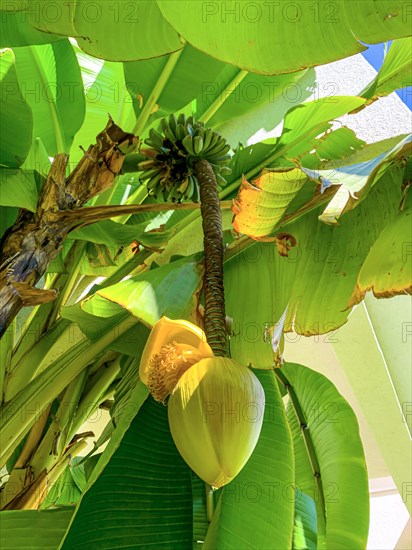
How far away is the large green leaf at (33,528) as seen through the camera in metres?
0.50

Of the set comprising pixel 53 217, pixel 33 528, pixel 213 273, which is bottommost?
pixel 33 528

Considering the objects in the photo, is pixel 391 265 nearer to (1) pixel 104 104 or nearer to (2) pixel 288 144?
(2) pixel 288 144

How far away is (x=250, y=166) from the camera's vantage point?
889 millimetres

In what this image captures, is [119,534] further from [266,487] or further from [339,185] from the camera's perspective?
[339,185]

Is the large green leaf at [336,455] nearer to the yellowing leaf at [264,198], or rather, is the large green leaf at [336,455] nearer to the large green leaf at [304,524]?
the large green leaf at [304,524]

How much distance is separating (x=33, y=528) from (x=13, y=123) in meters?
0.43

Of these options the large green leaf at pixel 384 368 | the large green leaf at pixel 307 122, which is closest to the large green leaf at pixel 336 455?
the large green leaf at pixel 307 122

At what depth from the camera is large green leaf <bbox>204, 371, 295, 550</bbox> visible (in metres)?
0.48

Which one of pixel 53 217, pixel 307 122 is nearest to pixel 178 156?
pixel 53 217

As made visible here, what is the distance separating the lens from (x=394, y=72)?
2.53 feet

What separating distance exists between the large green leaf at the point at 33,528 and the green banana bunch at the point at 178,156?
0.37m

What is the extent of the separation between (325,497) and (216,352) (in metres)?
0.36

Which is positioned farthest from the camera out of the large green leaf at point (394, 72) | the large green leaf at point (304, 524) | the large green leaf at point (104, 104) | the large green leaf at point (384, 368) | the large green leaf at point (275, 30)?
the large green leaf at point (384, 368)

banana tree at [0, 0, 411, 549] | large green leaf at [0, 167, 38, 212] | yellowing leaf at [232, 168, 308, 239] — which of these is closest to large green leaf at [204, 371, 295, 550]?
banana tree at [0, 0, 411, 549]
